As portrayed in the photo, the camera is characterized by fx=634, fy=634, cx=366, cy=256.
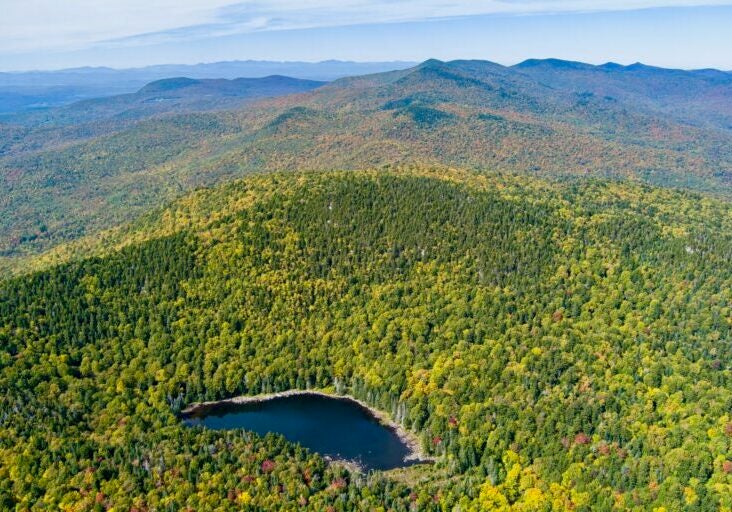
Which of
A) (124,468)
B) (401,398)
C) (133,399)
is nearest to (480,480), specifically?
(401,398)

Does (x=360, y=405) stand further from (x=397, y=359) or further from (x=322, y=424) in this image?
(x=397, y=359)

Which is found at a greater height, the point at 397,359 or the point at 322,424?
the point at 397,359

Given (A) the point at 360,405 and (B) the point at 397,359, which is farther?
(B) the point at 397,359

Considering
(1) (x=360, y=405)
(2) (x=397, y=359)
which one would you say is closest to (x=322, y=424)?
(1) (x=360, y=405)

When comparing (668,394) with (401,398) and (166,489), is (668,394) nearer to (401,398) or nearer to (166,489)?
(401,398)

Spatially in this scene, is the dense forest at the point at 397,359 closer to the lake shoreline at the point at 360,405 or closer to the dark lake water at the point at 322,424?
the lake shoreline at the point at 360,405

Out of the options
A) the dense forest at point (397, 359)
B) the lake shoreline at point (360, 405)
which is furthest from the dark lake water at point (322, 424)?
the dense forest at point (397, 359)
